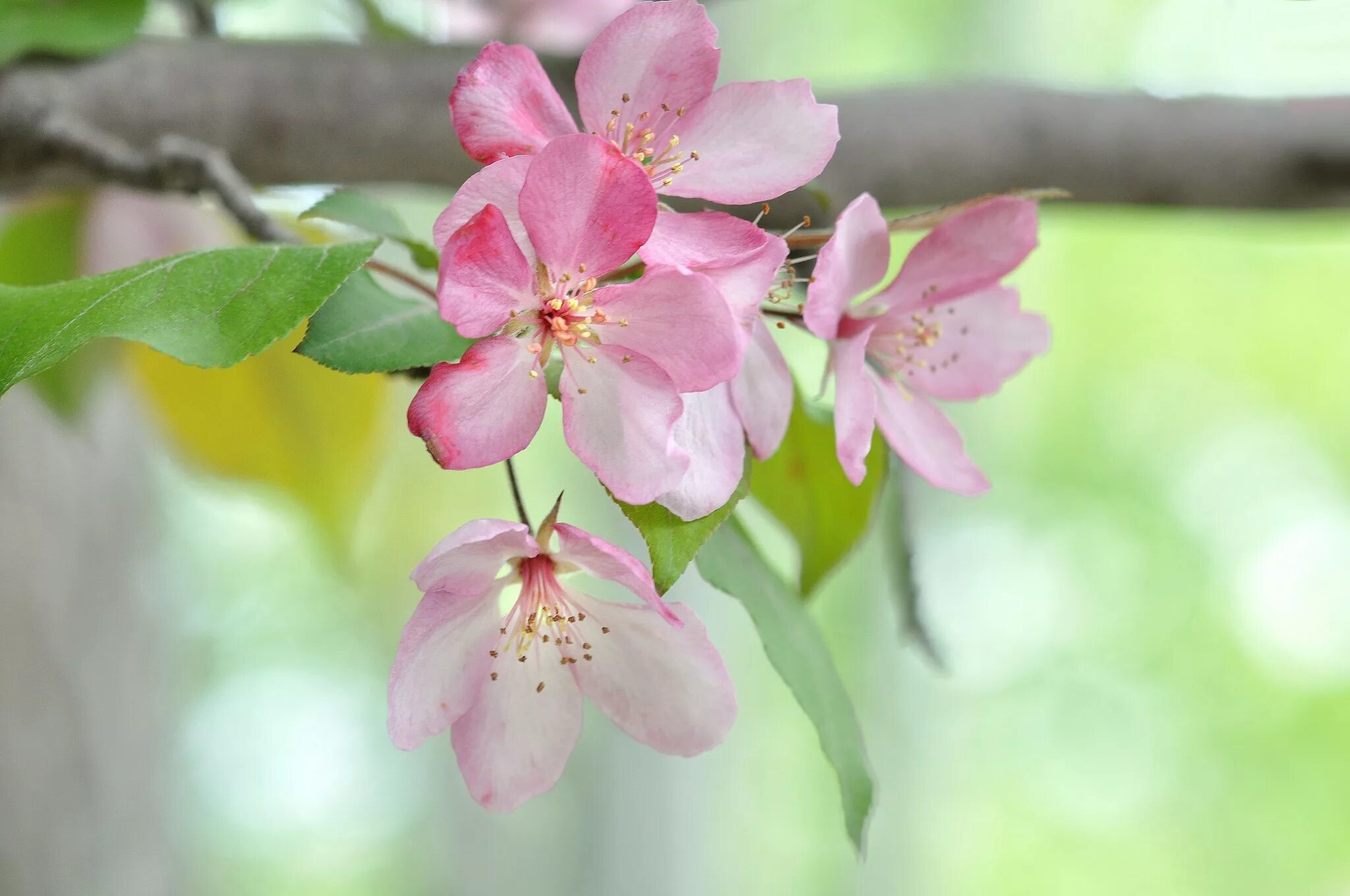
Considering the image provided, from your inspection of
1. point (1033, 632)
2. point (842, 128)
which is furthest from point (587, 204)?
point (1033, 632)

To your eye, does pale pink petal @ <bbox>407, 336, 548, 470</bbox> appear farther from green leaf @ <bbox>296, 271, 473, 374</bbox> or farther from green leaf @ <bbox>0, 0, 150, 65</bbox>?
green leaf @ <bbox>0, 0, 150, 65</bbox>

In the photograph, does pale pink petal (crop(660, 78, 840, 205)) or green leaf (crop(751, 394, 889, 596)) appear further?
green leaf (crop(751, 394, 889, 596))

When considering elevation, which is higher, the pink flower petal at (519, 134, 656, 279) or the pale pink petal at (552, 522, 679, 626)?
the pink flower petal at (519, 134, 656, 279)

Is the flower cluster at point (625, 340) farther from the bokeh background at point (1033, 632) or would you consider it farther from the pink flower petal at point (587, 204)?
the bokeh background at point (1033, 632)

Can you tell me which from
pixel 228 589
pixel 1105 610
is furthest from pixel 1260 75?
pixel 228 589

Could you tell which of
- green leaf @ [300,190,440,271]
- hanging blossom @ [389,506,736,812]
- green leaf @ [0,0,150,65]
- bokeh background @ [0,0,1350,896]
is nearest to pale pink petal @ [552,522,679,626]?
hanging blossom @ [389,506,736,812]

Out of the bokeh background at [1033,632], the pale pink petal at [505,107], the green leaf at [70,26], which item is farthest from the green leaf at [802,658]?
the bokeh background at [1033,632]

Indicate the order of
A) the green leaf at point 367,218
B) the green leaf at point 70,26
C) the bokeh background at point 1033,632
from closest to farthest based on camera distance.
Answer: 1. the green leaf at point 367,218
2. the green leaf at point 70,26
3. the bokeh background at point 1033,632

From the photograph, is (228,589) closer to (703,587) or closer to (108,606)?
(703,587)
